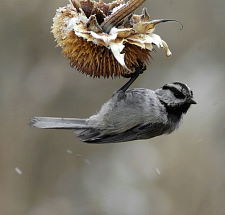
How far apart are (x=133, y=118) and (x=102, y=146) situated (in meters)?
2.61

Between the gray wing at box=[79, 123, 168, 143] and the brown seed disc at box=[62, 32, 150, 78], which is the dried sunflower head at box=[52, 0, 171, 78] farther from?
the gray wing at box=[79, 123, 168, 143]

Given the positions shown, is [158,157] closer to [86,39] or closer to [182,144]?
[182,144]

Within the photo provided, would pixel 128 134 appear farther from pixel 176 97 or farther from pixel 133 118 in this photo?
pixel 176 97

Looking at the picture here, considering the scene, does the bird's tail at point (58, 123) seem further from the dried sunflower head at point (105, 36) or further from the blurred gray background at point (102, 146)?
the blurred gray background at point (102, 146)

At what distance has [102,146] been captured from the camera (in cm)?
551

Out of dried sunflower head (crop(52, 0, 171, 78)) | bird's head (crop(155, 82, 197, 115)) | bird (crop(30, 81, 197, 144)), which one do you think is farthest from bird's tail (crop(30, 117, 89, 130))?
dried sunflower head (crop(52, 0, 171, 78))

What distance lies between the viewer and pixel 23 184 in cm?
536

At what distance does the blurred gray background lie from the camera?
195 inches

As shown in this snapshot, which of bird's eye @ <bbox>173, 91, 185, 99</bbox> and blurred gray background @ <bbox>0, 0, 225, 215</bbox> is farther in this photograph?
blurred gray background @ <bbox>0, 0, 225, 215</bbox>

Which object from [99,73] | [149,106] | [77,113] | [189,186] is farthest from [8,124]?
[99,73]

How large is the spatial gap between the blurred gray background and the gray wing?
195cm

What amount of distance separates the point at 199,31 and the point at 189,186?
1.05m

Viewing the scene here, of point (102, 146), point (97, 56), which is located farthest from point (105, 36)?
point (102, 146)

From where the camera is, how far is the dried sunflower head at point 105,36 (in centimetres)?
233
